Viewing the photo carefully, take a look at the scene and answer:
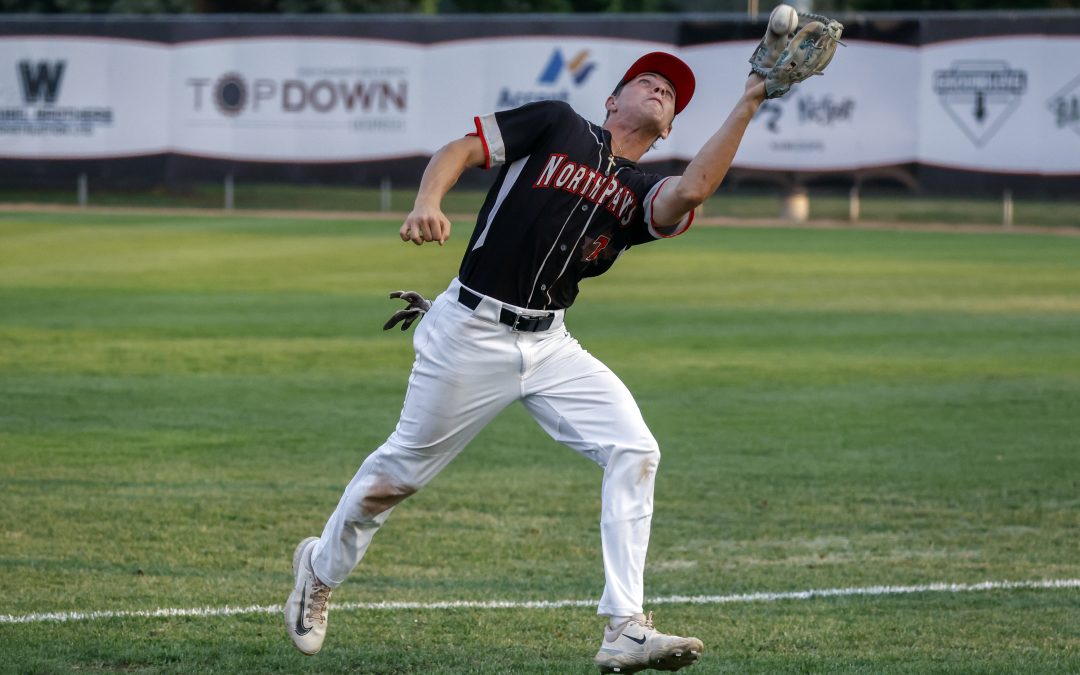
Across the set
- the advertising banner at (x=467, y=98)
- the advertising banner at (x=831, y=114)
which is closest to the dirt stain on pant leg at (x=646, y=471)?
the advertising banner at (x=467, y=98)

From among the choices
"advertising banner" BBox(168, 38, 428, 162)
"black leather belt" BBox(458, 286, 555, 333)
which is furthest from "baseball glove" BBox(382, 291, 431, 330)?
"advertising banner" BBox(168, 38, 428, 162)

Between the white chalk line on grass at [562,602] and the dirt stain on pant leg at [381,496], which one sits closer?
the dirt stain on pant leg at [381,496]

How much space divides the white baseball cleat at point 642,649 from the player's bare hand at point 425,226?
149cm

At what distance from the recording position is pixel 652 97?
5633 millimetres

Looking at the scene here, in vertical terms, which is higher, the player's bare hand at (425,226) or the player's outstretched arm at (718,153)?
the player's outstretched arm at (718,153)

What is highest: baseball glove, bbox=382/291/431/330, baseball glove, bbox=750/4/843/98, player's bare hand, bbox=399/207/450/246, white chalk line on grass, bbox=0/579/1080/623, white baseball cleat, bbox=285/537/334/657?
baseball glove, bbox=750/4/843/98

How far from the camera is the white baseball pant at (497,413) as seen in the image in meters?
5.36

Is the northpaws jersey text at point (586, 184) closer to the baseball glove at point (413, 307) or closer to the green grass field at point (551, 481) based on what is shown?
the baseball glove at point (413, 307)

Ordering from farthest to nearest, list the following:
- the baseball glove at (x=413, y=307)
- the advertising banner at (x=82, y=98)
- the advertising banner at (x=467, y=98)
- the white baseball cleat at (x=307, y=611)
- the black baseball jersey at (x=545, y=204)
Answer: the advertising banner at (x=82, y=98)
the advertising banner at (x=467, y=98)
the baseball glove at (x=413, y=307)
the white baseball cleat at (x=307, y=611)
the black baseball jersey at (x=545, y=204)

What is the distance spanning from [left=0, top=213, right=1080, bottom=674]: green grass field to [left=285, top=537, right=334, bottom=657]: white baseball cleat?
178 millimetres

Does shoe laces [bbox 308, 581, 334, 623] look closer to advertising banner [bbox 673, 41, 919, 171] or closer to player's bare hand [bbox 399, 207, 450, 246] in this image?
player's bare hand [bbox 399, 207, 450, 246]

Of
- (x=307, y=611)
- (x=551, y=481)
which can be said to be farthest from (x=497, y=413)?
(x=551, y=481)

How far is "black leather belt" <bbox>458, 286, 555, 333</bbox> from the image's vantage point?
5461 mm

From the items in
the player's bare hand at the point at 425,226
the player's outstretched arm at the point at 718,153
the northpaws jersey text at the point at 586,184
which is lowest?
the player's bare hand at the point at 425,226
